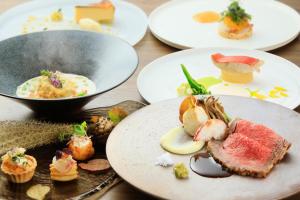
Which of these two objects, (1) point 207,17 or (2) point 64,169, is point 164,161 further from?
(1) point 207,17

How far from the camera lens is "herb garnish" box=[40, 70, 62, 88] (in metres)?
1.94

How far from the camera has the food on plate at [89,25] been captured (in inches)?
102

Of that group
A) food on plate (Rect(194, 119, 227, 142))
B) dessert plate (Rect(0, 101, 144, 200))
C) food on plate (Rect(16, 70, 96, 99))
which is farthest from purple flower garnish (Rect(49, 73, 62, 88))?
food on plate (Rect(194, 119, 227, 142))

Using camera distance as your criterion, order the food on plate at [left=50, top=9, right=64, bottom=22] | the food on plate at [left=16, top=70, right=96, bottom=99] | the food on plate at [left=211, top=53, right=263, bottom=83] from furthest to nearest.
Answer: the food on plate at [left=50, top=9, right=64, bottom=22] < the food on plate at [left=211, top=53, right=263, bottom=83] < the food on plate at [left=16, top=70, right=96, bottom=99]

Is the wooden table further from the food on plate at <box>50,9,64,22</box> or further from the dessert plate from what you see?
the food on plate at <box>50,9,64,22</box>

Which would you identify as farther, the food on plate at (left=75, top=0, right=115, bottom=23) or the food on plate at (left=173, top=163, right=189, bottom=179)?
the food on plate at (left=75, top=0, right=115, bottom=23)

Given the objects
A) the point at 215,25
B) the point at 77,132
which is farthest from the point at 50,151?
the point at 215,25

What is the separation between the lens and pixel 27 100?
5.77 feet

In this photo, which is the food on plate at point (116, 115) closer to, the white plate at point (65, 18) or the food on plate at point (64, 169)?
the food on plate at point (64, 169)

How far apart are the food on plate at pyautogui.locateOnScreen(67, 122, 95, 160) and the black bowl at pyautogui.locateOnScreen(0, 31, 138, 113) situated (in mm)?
289

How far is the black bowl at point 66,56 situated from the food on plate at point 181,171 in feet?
1.81

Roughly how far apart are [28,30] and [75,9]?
23cm

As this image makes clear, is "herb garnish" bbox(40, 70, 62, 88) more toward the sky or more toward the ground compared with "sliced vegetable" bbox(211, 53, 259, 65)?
more toward the sky

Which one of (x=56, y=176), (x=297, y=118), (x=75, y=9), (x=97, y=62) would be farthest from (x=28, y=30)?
(x=297, y=118)
